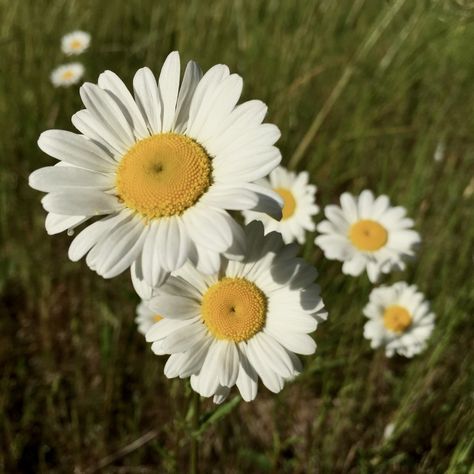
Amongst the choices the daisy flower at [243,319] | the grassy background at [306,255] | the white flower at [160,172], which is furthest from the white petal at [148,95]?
the grassy background at [306,255]

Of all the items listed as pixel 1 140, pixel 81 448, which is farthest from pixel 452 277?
pixel 1 140

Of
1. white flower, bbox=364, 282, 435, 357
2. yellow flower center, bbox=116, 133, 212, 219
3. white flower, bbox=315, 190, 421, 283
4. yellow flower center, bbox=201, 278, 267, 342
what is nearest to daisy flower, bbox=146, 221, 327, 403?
yellow flower center, bbox=201, 278, 267, 342

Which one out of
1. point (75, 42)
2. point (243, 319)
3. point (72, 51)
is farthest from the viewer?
point (75, 42)

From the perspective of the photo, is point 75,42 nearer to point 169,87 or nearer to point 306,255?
point 306,255

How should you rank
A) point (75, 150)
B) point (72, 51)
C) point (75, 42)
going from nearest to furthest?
point (75, 150) → point (72, 51) → point (75, 42)

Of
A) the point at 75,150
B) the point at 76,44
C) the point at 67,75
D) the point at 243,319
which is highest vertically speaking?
the point at 76,44

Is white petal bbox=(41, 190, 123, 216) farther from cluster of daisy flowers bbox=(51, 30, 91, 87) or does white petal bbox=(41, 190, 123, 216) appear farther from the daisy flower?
cluster of daisy flowers bbox=(51, 30, 91, 87)

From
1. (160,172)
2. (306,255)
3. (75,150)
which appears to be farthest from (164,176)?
(306,255)
